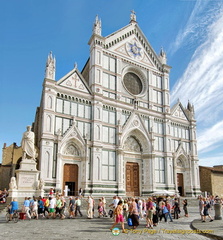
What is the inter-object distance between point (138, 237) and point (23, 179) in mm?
12540

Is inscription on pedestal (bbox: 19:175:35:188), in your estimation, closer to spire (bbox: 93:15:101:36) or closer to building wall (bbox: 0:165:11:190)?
building wall (bbox: 0:165:11:190)

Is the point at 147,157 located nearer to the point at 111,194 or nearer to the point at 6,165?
the point at 111,194

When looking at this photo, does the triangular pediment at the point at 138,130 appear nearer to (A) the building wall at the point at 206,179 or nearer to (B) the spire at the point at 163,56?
(B) the spire at the point at 163,56

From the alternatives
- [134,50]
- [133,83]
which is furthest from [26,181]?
[134,50]


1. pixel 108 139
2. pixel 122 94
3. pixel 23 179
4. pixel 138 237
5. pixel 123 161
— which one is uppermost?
pixel 122 94

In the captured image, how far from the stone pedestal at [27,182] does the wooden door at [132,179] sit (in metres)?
12.4

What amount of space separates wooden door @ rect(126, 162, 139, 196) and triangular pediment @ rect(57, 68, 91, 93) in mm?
10235

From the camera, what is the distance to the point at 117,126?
29.5 metres

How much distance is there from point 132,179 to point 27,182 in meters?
13.8

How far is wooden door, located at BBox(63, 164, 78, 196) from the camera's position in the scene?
25.6 meters

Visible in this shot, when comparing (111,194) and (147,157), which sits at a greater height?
(147,157)

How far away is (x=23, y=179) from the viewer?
1989 cm

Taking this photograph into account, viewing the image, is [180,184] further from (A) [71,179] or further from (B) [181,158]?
(A) [71,179]

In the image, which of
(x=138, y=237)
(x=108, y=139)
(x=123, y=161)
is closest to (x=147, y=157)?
(x=123, y=161)
